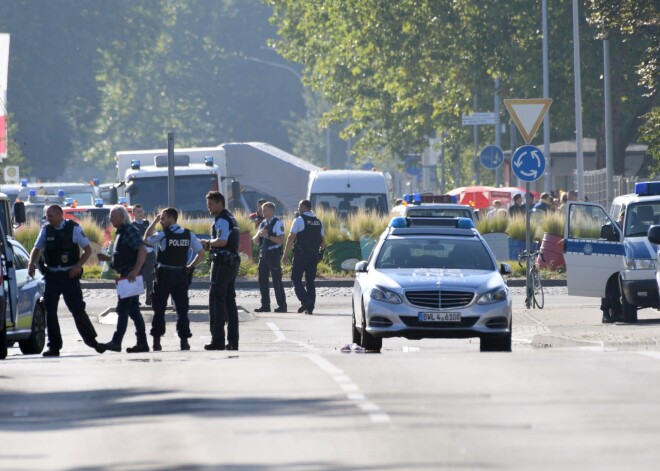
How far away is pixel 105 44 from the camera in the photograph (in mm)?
98188

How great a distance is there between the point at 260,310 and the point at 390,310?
33.9ft

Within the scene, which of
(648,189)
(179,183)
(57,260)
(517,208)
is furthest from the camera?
(517,208)

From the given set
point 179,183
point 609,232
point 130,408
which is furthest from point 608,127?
point 130,408

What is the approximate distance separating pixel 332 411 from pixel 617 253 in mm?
12965

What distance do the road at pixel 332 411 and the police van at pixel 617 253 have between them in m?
6.91

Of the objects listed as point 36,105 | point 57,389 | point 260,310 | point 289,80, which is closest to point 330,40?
point 36,105

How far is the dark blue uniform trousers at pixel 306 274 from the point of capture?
94.7 feet

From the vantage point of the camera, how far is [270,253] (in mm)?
29297

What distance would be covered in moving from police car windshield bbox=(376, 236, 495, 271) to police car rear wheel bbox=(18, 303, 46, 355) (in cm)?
408

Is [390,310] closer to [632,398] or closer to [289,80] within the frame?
[632,398]

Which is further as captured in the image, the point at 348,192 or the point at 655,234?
the point at 348,192

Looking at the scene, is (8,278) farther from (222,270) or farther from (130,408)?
(130,408)

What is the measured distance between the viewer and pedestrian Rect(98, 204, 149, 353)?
20422 millimetres

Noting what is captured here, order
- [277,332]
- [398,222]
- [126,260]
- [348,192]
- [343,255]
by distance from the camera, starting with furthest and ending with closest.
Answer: [348,192] → [343,255] → [277,332] → [398,222] → [126,260]
